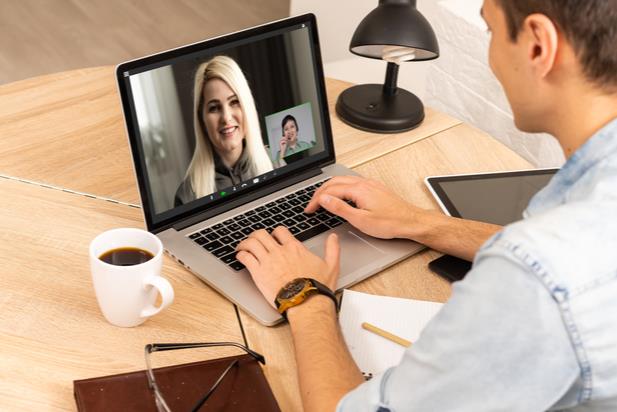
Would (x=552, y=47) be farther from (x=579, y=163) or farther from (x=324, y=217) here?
(x=324, y=217)

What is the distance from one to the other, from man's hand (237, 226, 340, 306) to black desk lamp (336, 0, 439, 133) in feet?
→ 1.54

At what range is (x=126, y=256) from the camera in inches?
43.8

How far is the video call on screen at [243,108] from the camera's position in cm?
124

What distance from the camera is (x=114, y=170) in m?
1.46

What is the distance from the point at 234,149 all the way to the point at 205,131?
0.07 m

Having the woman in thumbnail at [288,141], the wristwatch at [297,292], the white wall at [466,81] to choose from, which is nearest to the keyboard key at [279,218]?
the woman in thumbnail at [288,141]

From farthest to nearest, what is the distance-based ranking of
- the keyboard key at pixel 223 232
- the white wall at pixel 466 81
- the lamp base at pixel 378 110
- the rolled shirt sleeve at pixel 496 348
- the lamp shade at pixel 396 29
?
the white wall at pixel 466 81, the lamp base at pixel 378 110, the lamp shade at pixel 396 29, the keyboard key at pixel 223 232, the rolled shirt sleeve at pixel 496 348

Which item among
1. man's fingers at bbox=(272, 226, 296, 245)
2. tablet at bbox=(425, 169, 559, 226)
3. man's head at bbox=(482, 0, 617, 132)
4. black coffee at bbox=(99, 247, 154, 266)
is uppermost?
man's head at bbox=(482, 0, 617, 132)

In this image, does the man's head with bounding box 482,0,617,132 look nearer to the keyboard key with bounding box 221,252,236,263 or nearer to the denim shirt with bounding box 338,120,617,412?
the denim shirt with bounding box 338,120,617,412

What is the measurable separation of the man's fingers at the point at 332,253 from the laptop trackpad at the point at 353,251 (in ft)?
0.11

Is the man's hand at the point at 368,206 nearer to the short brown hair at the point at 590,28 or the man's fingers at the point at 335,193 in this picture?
the man's fingers at the point at 335,193

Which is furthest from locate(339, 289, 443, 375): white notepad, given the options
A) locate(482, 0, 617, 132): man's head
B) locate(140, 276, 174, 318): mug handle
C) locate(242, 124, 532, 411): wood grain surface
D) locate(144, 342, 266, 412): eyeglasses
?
locate(482, 0, 617, 132): man's head

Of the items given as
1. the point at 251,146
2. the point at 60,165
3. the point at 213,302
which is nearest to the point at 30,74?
the point at 60,165

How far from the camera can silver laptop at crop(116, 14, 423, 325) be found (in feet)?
4.04
